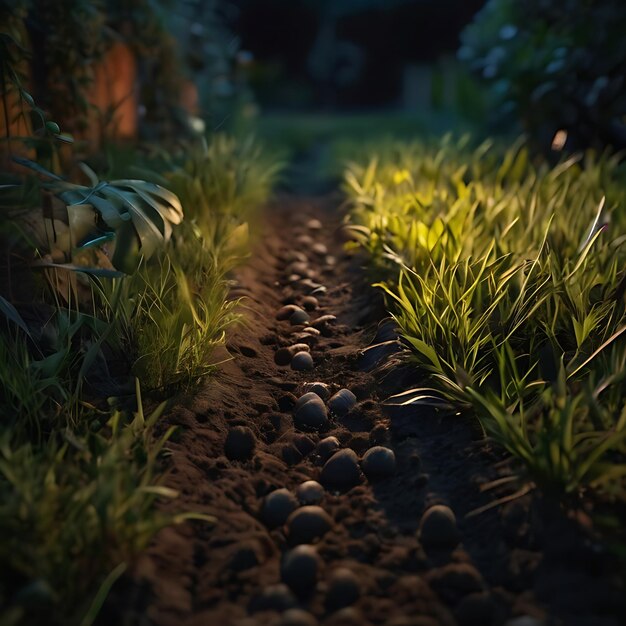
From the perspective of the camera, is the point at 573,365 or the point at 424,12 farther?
the point at 424,12

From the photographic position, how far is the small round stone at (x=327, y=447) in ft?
5.62

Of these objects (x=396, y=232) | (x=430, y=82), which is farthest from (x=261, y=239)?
(x=430, y=82)

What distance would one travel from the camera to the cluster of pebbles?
1179mm

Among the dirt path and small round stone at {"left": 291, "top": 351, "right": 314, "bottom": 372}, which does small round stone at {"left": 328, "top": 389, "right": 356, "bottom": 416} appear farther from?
small round stone at {"left": 291, "top": 351, "right": 314, "bottom": 372}

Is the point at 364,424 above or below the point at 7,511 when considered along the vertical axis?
below

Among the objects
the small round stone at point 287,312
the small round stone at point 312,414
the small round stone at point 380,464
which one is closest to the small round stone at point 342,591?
the small round stone at point 380,464

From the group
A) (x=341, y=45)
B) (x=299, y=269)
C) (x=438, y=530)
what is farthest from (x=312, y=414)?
(x=341, y=45)

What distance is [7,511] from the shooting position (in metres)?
1.12

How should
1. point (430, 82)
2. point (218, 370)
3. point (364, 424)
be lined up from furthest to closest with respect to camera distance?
point (430, 82) < point (218, 370) < point (364, 424)

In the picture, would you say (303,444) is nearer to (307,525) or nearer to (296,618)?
(307,525)

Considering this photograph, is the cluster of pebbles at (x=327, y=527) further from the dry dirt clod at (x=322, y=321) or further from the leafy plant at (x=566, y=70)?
the leafy plant at (x=566, y=70)

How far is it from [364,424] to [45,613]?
939mm

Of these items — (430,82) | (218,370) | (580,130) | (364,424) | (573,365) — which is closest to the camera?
(573,365)

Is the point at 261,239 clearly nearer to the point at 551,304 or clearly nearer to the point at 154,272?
the point at 154,272
